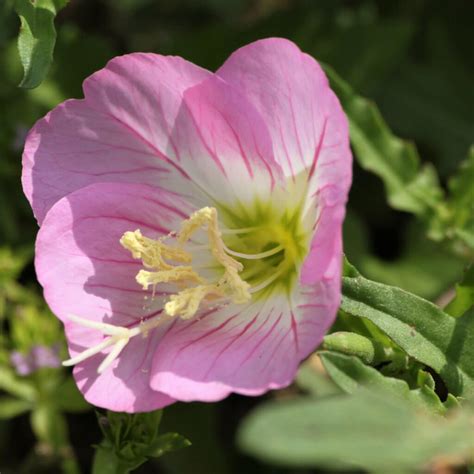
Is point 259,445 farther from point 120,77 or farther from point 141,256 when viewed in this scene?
point 120,77

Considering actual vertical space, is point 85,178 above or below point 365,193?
above

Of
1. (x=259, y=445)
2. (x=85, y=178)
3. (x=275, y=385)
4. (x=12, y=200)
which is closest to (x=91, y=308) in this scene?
(x=85, y=178)

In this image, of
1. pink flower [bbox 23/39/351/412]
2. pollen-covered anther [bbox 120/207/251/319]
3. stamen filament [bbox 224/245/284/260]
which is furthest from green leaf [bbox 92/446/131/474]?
stamen filament [bbox 224/245/284/260]

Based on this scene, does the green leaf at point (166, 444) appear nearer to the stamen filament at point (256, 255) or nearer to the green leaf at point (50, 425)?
the stamen filament at point (256, 255)

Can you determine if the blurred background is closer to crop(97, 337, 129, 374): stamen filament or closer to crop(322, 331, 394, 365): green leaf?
crop(97, 337, 129, 374): stamen filament

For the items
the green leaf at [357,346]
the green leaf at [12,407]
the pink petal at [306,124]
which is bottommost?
the green leaf at [12,407]

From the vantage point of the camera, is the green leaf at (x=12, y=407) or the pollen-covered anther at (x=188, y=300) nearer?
the pollen-covered anther at (x=188, y=300)

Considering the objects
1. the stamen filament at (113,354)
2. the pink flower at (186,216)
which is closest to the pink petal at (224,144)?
the pink flower at (186,216)
